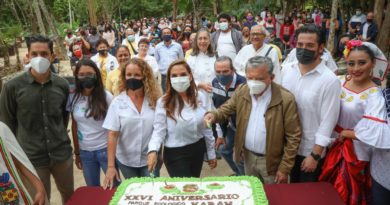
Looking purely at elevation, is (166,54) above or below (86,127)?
above

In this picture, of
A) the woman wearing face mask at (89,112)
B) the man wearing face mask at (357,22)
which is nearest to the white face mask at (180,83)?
the woman wearing face mask at (89,112)

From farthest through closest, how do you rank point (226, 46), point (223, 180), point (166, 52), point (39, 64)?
point (166, 52) → point (226, 46) → point (39, 64) → point (223, 180)

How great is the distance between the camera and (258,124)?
2688mm

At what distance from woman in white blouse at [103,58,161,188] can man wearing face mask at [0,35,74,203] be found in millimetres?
480

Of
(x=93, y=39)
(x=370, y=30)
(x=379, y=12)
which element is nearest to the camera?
(x=370, y=30)

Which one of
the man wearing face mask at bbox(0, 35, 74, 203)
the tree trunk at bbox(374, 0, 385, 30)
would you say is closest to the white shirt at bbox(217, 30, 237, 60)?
the man wearing face mask at bbox(0, 35, 74, 203)

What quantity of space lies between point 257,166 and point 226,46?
366 cm

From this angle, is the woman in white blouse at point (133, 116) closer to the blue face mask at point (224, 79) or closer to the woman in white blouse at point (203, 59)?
the blue face mask at point (224, 79)

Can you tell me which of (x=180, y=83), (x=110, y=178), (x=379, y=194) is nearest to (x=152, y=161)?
(x=110, y=178)

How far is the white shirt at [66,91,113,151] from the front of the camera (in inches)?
120

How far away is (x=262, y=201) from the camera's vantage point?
212cm

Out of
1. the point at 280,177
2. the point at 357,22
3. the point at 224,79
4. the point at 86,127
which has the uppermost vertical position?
the point at 357,22

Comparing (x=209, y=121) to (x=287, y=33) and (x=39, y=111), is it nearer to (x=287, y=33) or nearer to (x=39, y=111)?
(x=39, y=111)

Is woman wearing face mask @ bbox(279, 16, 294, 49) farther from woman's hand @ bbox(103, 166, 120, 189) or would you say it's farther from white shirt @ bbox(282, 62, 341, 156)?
woman's hand @ bbox(103, 166, 120, 189)
